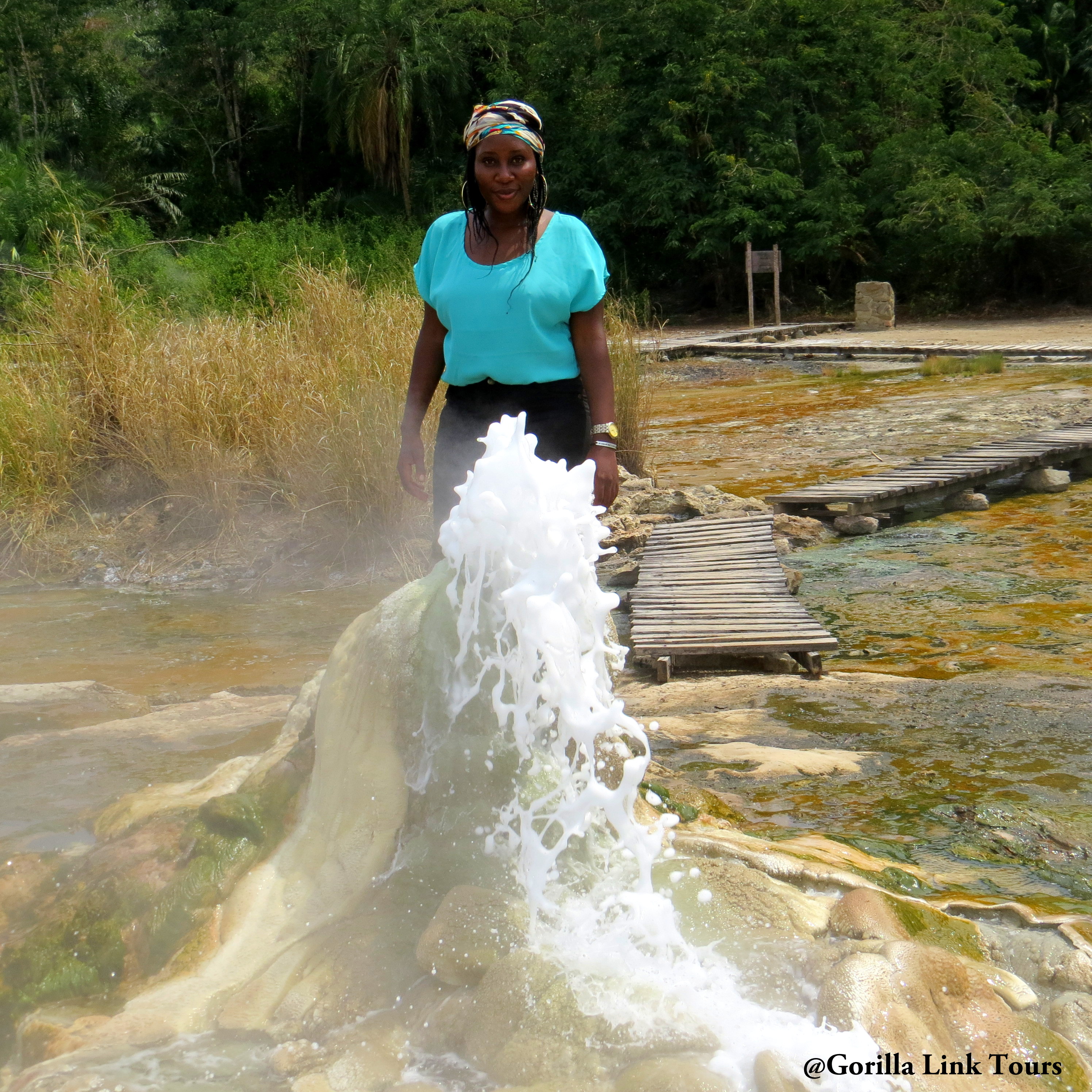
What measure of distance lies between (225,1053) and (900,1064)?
4.21 feet

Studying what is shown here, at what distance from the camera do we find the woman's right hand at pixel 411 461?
3156 millimetres

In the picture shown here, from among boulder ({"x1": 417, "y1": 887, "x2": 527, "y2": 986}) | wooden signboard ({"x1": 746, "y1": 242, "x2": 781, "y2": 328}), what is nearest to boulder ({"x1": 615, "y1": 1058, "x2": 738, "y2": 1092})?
boulder ({"x1": 417, "y1": 887, "x2": 527, "y2": 986})

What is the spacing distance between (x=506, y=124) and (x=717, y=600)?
3278 millimetres

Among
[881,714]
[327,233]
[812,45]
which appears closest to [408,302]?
[881,714]

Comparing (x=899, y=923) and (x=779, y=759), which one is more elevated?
(x=899, y=923)

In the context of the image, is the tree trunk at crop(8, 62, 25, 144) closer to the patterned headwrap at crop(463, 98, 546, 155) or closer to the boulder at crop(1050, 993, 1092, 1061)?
the patterned headwrap at crop(463, 98, 546, 155)

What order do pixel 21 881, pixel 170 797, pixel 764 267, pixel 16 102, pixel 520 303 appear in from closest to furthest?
pixel 520 303 < pixel 21 881 < pixel 170 797 < pixel 764 267 < pixel 16 102

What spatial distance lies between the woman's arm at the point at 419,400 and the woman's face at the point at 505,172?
39 centimetres

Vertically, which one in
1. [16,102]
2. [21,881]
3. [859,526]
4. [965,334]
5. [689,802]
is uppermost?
[16,102]

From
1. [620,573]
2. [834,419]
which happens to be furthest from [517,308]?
[834,419]

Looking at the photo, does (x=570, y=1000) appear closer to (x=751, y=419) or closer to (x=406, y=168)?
(x=751, y=419)

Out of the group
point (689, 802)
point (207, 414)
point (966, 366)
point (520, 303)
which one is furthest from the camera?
point (966, 366)

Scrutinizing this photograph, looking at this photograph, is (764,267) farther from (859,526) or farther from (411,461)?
(411,461)

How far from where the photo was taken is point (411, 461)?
3191mm
